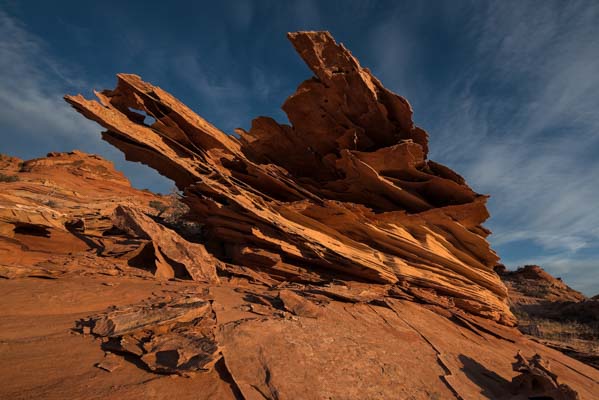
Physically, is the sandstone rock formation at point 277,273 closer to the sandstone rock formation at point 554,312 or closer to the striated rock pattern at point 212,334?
the striated rock pattern at point 212,334

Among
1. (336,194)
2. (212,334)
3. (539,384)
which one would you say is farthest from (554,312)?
(212,334)

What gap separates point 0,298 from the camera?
5.00 metres

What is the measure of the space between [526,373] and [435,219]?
6205mm

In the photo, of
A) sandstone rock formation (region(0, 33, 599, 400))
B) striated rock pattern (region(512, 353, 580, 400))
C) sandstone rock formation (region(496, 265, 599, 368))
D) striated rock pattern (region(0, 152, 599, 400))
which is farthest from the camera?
sandstone rock formation (region(496, 265, 599, 368))

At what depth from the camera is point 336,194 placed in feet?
39.1

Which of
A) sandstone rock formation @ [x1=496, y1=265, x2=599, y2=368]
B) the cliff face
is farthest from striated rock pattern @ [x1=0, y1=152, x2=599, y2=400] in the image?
sandstone rock formation @ [x1=496, y1=265, x2=599, y2=368]

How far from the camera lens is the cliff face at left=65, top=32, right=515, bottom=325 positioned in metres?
10.0

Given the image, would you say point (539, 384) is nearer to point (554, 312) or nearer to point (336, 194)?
point (336, 194)

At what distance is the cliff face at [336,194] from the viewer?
32.9ft

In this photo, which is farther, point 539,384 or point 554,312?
point 554,312

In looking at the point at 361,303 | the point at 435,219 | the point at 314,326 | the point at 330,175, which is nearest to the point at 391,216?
the point at 435,219

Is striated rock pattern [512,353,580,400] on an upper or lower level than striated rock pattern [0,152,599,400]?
upper

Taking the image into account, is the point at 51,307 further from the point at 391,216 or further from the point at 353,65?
the point at 353,65

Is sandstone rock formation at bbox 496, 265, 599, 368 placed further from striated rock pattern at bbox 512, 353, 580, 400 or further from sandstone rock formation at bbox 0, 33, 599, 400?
striated rock pattern at bbox 512, 353, 580, 400
